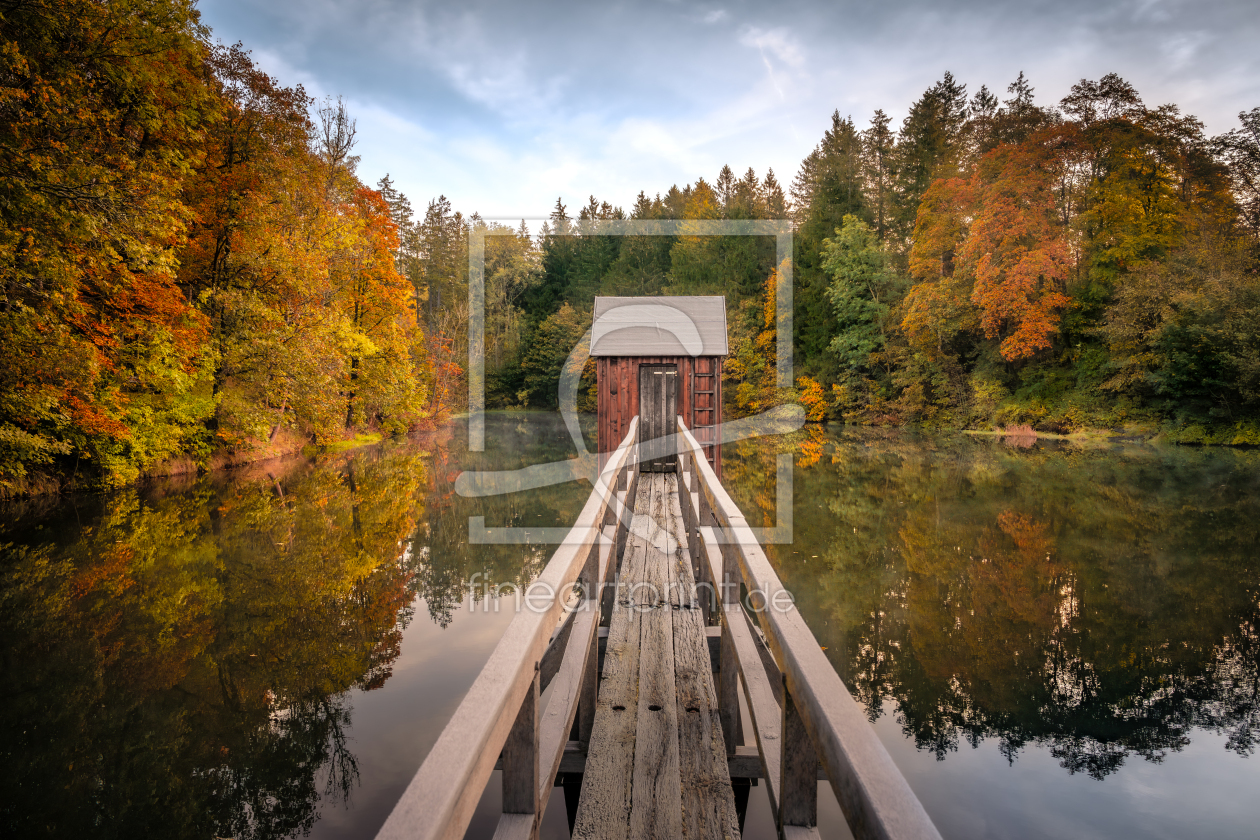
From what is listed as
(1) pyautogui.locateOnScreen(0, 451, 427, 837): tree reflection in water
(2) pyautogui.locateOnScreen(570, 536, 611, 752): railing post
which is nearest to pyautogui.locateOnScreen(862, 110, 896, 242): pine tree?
(1) pyautogui.locateOnScreen(0, 451, 427, 837): tree reflection in water

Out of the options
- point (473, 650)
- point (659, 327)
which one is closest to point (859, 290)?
point (659, 327)

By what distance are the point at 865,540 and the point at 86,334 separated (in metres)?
15.4

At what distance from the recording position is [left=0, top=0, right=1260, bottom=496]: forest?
11008 mm

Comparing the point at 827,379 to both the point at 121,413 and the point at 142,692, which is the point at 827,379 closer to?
the point at 121,413

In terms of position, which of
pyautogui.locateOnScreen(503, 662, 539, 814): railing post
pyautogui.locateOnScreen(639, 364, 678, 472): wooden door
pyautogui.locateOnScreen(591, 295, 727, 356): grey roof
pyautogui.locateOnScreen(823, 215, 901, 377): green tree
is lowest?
pyautogui.locateOnScreen(503, 662, 539, 814): railing post

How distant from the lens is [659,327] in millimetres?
13273

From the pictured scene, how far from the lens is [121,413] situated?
12648mm

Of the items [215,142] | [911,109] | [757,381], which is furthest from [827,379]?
[215,142]

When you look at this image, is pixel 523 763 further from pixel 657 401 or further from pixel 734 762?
pixel 657 401

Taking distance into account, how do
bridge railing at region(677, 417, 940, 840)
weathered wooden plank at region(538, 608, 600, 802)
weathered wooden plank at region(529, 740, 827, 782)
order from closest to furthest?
bridge railing at region(677, 417, 940, 840), weathered wooden plank at region(538, 608, 600, 802), weathered wooden plank at region(529, 740, 827, 782)

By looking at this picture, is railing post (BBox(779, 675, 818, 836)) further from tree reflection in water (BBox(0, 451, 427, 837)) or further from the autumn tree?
the autumn tree

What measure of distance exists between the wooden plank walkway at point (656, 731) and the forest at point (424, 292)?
38.1 ft

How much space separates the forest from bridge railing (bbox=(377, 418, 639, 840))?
1178cm

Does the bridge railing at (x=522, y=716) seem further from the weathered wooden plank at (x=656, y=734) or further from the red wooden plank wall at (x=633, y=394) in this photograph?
the red wooden plank wall at (x=633, y=394)
